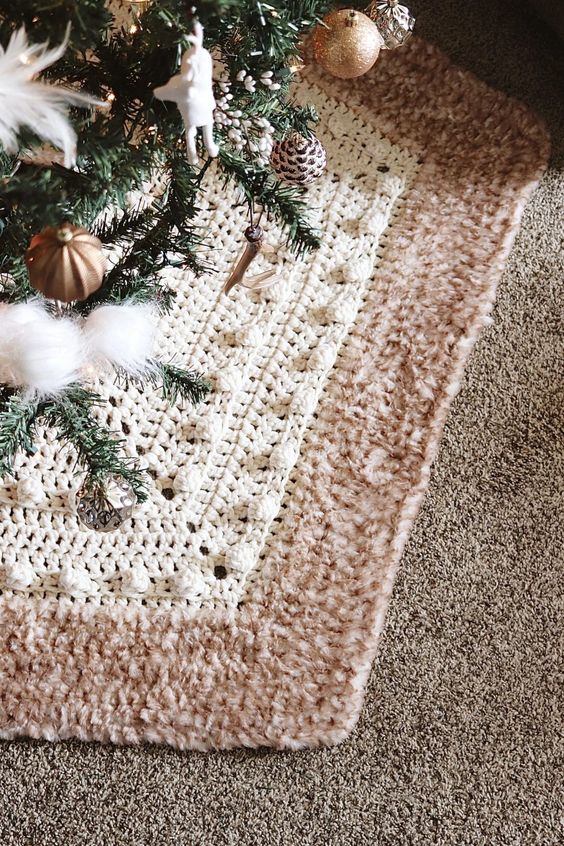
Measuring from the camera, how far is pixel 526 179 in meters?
1.19

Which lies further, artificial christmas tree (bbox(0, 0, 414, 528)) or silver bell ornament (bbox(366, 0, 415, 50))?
silver bell ornament (bbox(366, 0, 415, 50))

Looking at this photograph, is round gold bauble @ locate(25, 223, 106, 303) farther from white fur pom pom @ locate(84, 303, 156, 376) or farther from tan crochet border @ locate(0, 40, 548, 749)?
tan crochet border @ locate(0, 40, 548, 749)

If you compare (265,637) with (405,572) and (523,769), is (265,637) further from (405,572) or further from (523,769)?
(523,769)

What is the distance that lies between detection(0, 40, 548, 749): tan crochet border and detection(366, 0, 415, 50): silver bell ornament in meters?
0.29

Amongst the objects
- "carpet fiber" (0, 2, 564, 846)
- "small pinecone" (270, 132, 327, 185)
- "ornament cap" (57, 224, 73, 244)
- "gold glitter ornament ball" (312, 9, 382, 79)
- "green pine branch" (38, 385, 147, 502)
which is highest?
"gold glitter ornament ball" (312, 9, 382, 79)

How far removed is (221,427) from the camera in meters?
0.99

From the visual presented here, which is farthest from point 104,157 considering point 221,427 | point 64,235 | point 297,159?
point 221,427

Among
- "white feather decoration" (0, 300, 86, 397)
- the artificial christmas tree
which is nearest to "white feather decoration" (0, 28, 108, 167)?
the artificial christmas tree

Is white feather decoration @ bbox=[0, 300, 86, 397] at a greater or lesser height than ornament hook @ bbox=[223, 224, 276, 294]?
greater

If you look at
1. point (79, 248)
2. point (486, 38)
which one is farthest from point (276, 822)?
point (486, 38)

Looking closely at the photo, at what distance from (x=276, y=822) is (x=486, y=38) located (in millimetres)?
1252

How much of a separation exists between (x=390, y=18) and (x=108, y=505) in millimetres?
636

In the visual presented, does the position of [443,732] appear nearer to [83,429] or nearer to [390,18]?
[83,429]

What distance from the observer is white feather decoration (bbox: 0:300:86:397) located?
62cm
